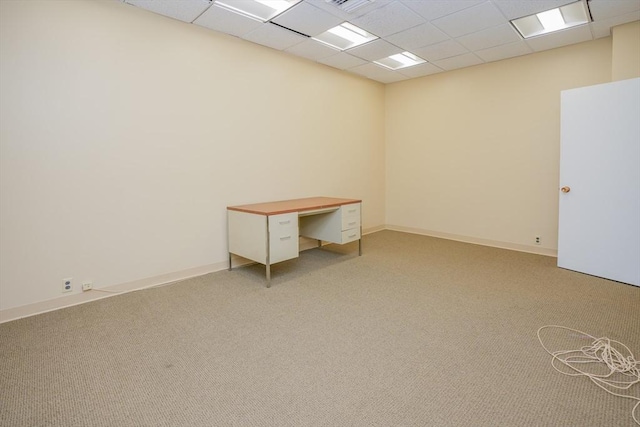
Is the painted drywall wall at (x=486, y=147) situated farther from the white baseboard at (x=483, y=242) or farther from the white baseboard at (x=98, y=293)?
the white baseboard at (x=98, y=293)

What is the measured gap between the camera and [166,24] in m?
3.16

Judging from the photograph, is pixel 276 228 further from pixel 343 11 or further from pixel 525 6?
pixel 525 6

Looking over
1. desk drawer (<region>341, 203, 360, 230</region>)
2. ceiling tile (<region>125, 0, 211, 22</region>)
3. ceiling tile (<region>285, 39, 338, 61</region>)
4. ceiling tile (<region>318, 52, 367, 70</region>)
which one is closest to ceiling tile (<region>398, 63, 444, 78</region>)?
ceiling tile (<region>318, 52, 367, 70</region>)

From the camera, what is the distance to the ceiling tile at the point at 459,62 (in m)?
4.41

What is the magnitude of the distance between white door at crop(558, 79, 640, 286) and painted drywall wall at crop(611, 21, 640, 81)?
48 centimetres

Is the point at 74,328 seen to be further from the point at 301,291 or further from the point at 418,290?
the point at 418,290

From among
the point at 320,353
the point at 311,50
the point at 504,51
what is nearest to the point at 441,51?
the point at 504,51

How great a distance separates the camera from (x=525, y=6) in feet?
9.91

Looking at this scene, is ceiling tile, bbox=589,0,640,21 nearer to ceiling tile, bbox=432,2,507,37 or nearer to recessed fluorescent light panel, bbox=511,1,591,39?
recessed fluorescent light panel, bbox=511,1,591,39

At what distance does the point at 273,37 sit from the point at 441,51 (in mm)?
2197

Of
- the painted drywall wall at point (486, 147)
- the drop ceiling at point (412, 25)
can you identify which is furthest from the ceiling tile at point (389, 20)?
the painted drywall wall at point (486, 147)

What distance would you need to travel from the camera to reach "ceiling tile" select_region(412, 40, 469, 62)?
13.0 ft

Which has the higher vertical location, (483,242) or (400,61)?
(400,61)

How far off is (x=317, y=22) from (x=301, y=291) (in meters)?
2.78
